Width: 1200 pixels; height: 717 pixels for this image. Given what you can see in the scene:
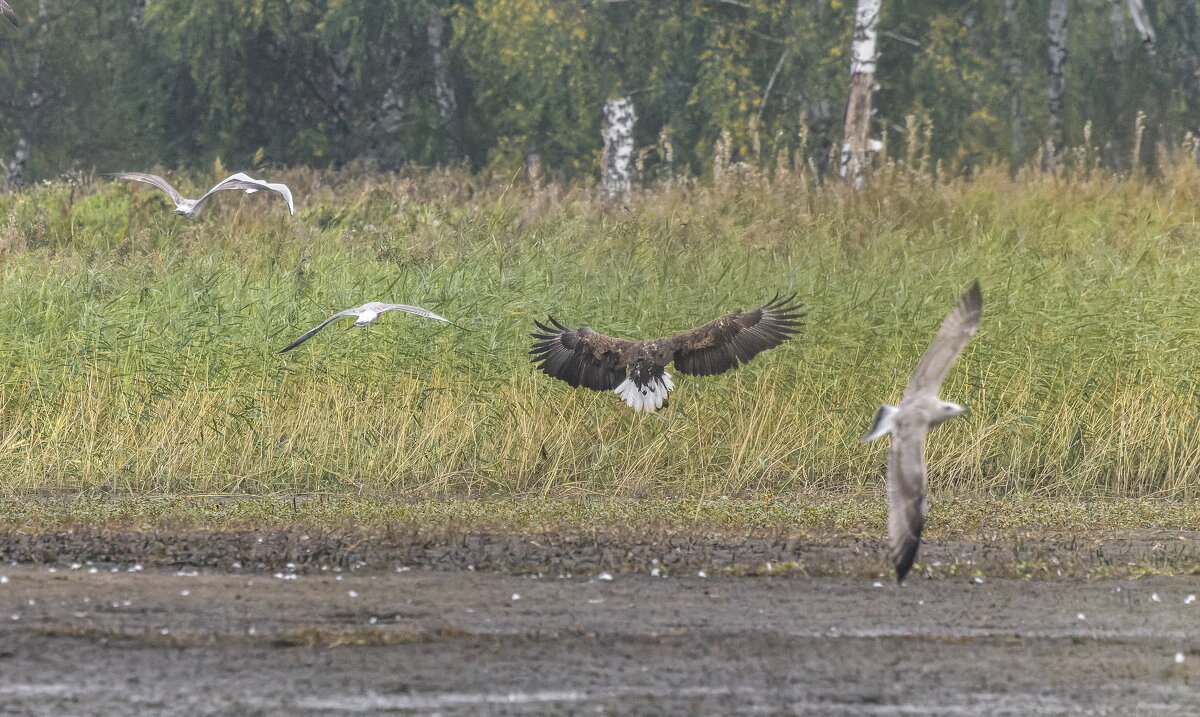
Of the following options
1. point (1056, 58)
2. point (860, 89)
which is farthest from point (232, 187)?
point (1056, 58)

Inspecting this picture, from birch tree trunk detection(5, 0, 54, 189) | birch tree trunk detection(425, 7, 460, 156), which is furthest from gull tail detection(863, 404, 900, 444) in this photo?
birch tree trunk detection(5, 0, 54, 189)

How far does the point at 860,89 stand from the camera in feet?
57.8

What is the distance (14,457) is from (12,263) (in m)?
3.26

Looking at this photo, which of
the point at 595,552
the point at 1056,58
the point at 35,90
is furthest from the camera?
the point at 35,90

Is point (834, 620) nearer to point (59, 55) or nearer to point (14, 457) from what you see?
point (14, 457)

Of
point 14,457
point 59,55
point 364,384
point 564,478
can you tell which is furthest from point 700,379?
point 59,55

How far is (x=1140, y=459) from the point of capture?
10.9 m

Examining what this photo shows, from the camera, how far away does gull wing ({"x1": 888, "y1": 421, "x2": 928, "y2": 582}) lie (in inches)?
239

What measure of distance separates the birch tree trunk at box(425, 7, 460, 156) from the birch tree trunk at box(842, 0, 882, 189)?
1301 centimetres

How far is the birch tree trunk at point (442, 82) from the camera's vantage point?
100.0 feet

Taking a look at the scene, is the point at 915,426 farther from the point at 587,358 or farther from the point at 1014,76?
the point at 1014,76

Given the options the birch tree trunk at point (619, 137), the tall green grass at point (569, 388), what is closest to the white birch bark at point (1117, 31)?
the birch tree trunk at point (619, 137)

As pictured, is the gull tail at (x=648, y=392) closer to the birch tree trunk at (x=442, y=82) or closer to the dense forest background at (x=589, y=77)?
the dense forest background at (x=589, y=77)

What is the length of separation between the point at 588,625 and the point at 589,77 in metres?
21.2
